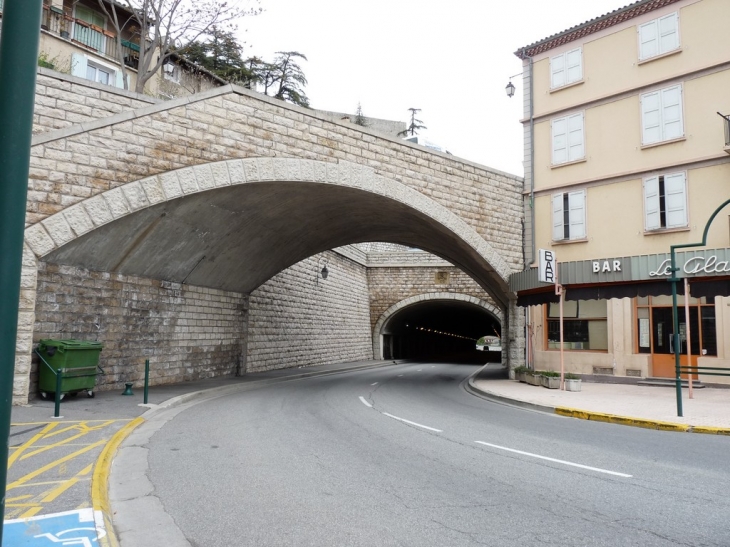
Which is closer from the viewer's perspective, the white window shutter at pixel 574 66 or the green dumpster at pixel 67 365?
the green dumpster at pixel 67 365

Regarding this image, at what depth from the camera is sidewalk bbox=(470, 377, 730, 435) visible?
10379mm

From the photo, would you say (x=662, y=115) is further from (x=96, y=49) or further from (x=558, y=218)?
(x=96, y=49)

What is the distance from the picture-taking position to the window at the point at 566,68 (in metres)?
20.6

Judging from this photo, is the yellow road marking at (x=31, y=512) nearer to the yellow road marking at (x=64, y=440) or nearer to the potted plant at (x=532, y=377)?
the yellow road marking at (x=64, y=440)

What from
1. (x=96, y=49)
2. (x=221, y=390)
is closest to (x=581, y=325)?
(x=221, y=390)

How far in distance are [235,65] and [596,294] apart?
31701mm

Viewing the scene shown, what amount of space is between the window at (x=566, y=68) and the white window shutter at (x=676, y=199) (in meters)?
5.15

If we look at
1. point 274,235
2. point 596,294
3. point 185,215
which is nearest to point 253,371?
point 274,235

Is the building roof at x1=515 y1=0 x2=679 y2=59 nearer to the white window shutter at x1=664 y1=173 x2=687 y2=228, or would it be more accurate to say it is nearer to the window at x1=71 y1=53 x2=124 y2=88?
the white window shutter at x1=664 y1=173 x2=687 y2=228

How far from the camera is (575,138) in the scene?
20.5 m

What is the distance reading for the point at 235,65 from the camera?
130ft

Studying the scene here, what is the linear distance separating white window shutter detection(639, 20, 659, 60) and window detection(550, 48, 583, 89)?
2.06 m

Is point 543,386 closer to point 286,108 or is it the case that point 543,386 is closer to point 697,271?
point 697,271

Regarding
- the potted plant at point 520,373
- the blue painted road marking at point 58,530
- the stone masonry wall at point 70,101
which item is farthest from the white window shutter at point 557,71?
the blue painted road marking at point 58,530
